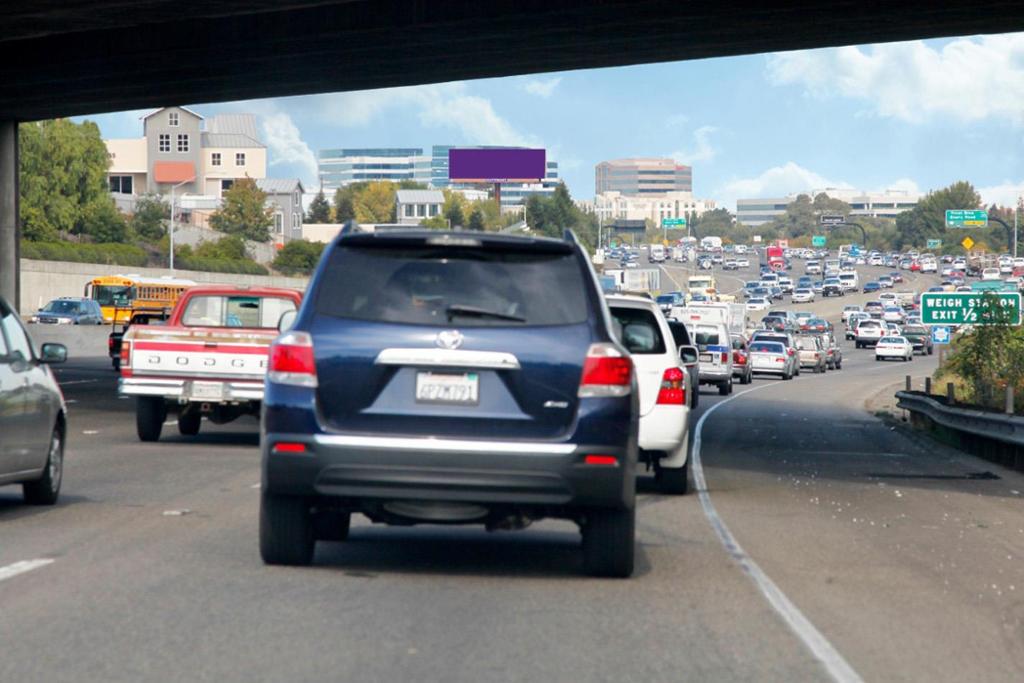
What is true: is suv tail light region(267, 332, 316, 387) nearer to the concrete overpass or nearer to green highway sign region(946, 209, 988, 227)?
the concrete overpass

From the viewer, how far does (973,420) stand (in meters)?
25.5

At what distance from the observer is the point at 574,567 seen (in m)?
11.2

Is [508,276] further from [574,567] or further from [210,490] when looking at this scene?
[210,490]

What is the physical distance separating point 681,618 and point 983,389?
23.1m

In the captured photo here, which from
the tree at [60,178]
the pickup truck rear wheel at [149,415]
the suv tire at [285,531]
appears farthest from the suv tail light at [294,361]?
the tree at [60,178]

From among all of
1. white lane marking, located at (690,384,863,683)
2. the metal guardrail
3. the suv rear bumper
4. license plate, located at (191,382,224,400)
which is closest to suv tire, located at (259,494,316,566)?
the suv rear bumper

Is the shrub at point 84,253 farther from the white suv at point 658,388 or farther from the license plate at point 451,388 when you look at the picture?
the license plate at point 451,388

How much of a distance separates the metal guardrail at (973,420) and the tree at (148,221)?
99055 millimetres

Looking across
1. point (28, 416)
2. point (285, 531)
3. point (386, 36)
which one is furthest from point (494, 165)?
point (285, 531)

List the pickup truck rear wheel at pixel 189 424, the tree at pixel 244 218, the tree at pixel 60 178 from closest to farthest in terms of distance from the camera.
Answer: the pickup truck rear wheel at pixel 189 424 < the tree at pixel 60 178 < the tree at pixel 244 218

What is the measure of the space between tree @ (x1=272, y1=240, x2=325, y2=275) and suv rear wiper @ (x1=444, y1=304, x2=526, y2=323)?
114047mm

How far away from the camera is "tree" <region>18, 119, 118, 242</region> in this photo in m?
105

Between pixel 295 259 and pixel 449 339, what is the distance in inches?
4593

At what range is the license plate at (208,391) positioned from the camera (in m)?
20.7
